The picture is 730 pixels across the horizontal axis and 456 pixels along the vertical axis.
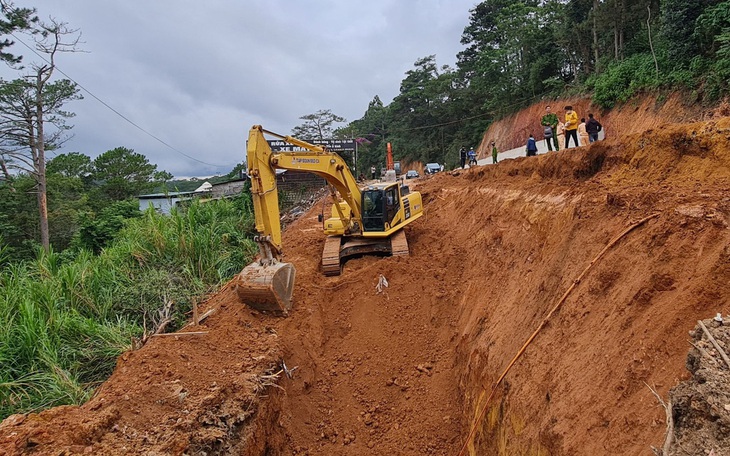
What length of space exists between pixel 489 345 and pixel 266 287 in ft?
12.0

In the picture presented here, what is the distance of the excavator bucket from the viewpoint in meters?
6.77

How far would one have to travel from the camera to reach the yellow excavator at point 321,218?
6.84 metres

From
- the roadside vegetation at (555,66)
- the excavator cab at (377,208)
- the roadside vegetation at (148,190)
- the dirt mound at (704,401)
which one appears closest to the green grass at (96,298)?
the roadside vegetation at (148,190)

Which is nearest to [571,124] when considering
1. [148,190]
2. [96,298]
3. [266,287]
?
[266,287]

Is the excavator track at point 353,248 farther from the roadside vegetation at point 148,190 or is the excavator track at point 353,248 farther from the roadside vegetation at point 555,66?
the roadside vegetation at point 555,66

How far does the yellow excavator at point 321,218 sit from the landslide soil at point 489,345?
0.56m

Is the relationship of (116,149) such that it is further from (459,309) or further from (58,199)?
(459,309)

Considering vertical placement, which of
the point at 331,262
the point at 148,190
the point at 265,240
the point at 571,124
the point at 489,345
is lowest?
the point at 489,345

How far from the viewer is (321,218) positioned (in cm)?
1070

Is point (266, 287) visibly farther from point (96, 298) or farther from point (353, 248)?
point (96, 298)

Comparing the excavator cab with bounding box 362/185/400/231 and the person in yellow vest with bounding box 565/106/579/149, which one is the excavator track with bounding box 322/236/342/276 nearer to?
the excavator cab with bounding box 362/185/400/231

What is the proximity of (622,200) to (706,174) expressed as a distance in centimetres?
99

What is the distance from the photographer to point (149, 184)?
39125 millimetres

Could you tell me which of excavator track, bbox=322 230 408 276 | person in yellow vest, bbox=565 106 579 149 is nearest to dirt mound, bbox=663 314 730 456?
excavator track, bbox=322 230 408 276
